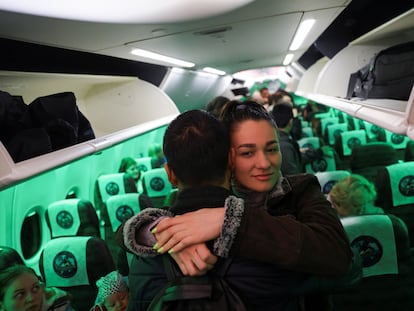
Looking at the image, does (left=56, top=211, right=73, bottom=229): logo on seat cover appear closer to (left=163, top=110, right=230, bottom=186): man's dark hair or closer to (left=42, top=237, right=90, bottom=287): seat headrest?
(left=42, top=237, right=90, bottom=287): seat headrest

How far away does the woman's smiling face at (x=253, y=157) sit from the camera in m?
1.11

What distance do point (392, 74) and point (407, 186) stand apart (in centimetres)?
148

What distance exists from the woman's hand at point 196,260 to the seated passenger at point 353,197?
1394mm

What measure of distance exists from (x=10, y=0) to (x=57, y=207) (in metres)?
1.58

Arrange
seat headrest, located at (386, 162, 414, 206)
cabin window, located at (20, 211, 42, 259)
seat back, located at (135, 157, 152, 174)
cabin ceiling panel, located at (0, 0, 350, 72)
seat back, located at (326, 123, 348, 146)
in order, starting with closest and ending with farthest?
cabin ceiling panel, located at (0, 0, 350, 72)
seat headrest, located at (386, 162, 414, 206)
cabin window, located at (20, 211, 42, 259)
seat back, located at (135, 157, 152, 174)
seat back, located at (326, 123, 348, 146)

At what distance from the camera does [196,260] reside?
848mm

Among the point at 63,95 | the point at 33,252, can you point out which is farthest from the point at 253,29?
the point at 33,252

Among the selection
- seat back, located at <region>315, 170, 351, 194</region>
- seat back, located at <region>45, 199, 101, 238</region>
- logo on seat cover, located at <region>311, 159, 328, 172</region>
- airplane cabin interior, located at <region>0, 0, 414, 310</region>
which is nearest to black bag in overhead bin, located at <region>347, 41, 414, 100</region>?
airplane cabin interior, located at <region>0, 0, 414, 310</region>

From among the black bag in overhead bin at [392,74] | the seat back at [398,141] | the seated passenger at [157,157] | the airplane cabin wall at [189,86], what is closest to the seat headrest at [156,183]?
the seated passenger at [157,157]

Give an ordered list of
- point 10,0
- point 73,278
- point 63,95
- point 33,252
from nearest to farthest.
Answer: point 10,0, point 73,278, point 63,95, point 33,252

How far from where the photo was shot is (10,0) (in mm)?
1432

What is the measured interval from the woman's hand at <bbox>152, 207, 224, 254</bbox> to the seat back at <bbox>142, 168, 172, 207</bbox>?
2.46 metres

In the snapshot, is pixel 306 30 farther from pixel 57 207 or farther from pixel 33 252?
pixel 33 252

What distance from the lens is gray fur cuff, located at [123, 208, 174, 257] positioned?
0.92 metres
